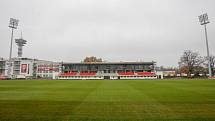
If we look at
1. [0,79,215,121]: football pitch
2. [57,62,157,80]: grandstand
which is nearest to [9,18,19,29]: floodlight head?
[57,62,157,80]: grandstand

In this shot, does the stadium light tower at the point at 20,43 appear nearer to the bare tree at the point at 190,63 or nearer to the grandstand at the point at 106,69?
the grandstand at the point at 106,69

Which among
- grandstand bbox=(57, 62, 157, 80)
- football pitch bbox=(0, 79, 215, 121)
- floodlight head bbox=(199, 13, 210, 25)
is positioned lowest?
football pitch bbox=(0, 79, 215, 121)

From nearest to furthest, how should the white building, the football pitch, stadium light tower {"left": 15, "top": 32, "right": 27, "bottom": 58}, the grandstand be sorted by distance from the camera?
the football pitch < the grandstand < the white building < stadium light tower {"left": 15, "top": 32, "right": 27, "bottom": 58}

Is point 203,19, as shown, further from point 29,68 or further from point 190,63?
point 29,68

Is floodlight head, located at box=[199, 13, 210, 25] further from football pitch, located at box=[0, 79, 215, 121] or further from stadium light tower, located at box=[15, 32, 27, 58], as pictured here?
stadium light tower, located at box=[15, 32, 27, 58]

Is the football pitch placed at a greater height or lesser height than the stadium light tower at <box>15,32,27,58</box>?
lesser

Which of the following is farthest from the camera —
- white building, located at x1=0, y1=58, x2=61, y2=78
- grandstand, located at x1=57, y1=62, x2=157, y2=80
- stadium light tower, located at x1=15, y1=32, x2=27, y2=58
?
stadium light tower, located at x1=15, y1=32, x2=27, y2=58

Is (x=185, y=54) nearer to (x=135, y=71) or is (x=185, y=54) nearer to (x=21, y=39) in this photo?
(x=135, y=71)

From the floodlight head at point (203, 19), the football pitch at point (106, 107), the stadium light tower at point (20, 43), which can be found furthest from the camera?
the stadium light tower at point (20, 43)

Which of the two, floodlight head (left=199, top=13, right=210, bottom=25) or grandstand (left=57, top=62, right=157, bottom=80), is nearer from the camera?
floodlight head (left=199, top=13, right=210, bottom=25)

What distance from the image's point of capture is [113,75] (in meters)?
102

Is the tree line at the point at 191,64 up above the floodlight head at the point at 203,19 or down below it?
below

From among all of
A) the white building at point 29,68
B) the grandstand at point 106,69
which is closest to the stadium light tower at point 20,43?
the white building at point 29,68

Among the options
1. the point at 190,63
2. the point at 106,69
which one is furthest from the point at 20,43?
the point at 190,63
